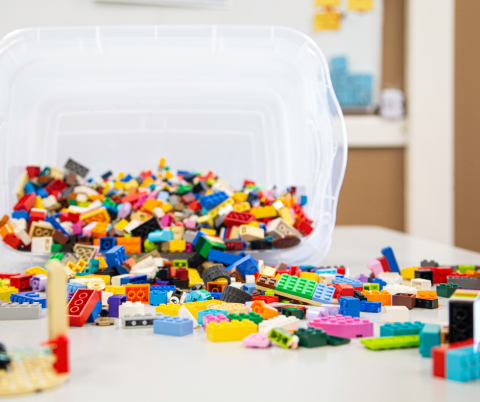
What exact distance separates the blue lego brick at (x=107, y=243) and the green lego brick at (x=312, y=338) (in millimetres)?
721

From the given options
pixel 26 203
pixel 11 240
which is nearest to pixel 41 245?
pixel 11 240

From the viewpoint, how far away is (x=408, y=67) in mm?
3295

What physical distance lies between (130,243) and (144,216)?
154mm

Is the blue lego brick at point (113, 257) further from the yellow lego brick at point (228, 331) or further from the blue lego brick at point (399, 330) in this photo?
the blue lego brick at point (399, 330)

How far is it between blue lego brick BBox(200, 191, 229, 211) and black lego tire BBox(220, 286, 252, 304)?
2.00 ft

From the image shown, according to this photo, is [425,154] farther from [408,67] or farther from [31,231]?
[31,231]

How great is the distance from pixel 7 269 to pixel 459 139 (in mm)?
2844

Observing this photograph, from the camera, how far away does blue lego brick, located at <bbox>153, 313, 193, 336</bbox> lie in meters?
0.78

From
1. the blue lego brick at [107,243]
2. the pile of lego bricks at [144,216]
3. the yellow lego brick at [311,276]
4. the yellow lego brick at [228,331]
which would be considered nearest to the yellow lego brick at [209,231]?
the pile of lego bricks at [144,216]

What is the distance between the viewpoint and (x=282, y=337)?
2.34ft

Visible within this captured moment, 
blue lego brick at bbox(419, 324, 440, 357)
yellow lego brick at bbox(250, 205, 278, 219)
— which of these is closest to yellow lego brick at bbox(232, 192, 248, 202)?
yellow lego brick at bbox(250, 205, 278, 219)

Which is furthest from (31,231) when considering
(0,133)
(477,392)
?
(477,392)

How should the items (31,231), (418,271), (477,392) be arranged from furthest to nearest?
(31,231) < (418,271) < (477,392)

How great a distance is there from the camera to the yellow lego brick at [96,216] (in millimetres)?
1453
